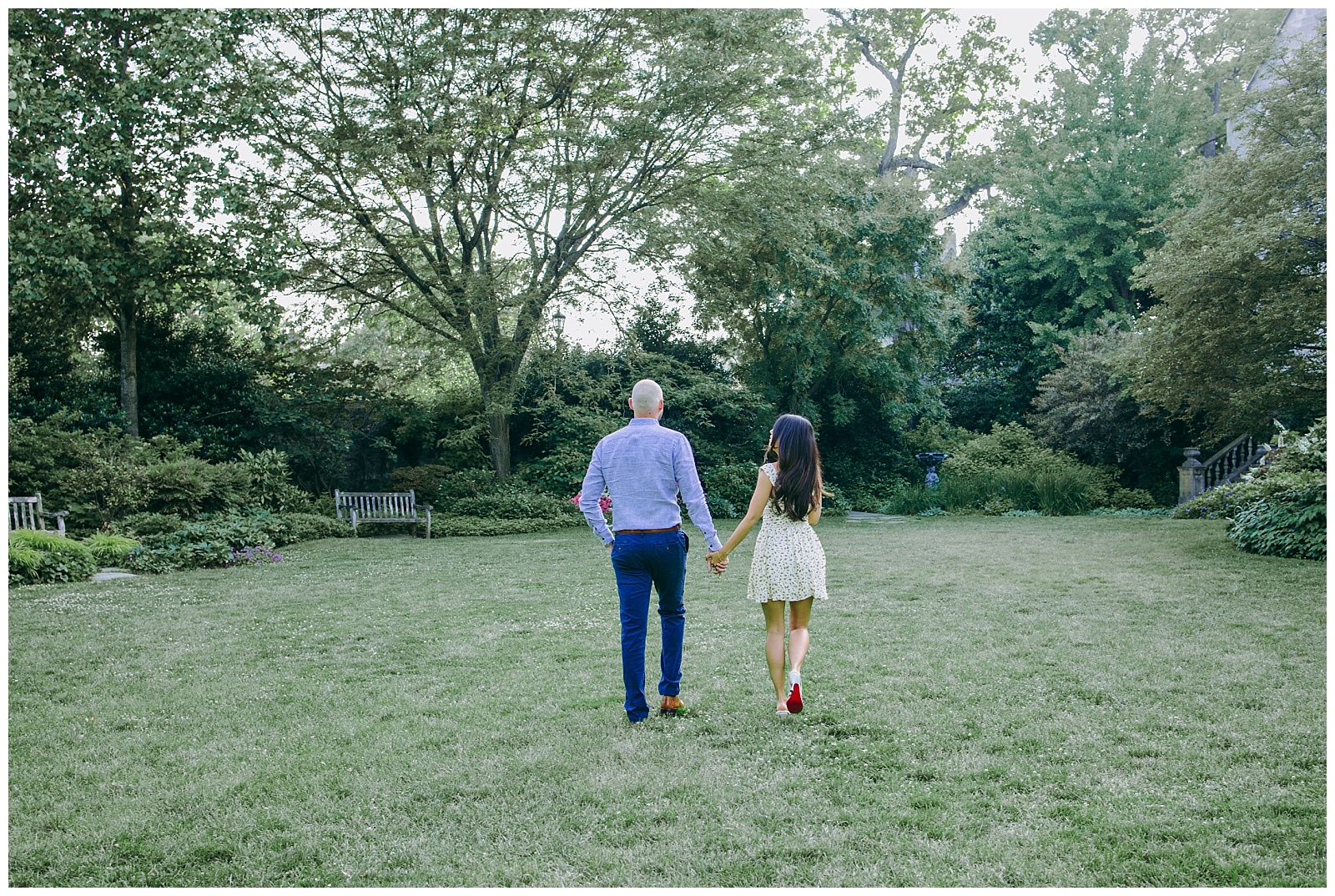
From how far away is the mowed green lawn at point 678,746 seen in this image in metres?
3.08

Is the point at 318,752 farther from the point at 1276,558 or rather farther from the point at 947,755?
the point at 1276,558

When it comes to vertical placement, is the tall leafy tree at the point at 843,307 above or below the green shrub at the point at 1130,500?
above

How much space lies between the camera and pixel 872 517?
17.8 m

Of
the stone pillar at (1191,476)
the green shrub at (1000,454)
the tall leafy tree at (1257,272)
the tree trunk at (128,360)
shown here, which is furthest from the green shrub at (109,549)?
the stone pillar at (1191,476)

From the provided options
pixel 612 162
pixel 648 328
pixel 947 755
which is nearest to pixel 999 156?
pixel 648 328

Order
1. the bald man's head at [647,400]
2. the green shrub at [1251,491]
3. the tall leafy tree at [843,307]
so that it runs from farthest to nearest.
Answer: the tall leafy tree at [843,307] → the green shrub at [1251,491] → the bald man's head at [647,400]

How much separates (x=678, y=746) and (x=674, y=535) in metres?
1.06

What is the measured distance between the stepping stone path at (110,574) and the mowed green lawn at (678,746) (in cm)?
210

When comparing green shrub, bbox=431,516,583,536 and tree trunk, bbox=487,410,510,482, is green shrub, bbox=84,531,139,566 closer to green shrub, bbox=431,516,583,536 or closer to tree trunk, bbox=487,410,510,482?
green shrub, bbox=431,516,583,536

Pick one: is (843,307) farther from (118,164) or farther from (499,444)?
(118,164)

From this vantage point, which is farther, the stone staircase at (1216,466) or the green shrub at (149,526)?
the stone staircase at (1216,466)

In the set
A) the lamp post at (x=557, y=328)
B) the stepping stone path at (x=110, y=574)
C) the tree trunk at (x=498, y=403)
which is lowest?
the stepping stone path at (x=110, y=574)

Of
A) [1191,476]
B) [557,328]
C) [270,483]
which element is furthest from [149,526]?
[1191,476]

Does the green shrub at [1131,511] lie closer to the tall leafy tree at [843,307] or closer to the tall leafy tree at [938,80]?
the tall leafy tree at [843,307]
